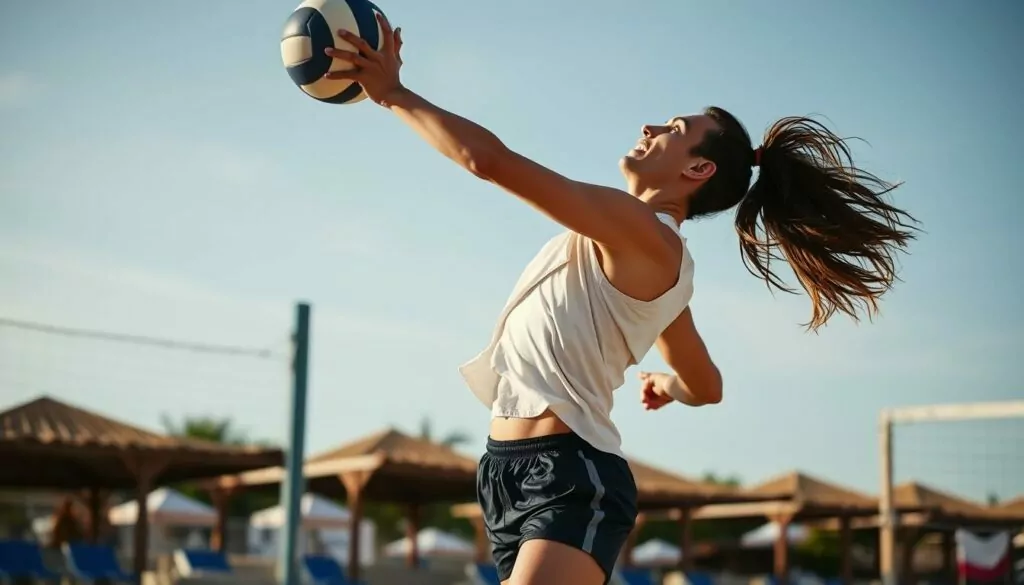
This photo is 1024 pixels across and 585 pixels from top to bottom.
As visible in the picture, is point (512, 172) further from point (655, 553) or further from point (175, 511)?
point (655, 553)

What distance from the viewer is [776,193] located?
2838mm

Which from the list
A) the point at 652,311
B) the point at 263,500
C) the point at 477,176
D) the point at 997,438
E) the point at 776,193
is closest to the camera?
the point at 477,176

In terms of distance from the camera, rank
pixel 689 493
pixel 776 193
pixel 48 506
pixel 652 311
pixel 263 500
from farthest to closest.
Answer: pixel 263 500 → pixel 48 506 → pixel 689 493 → pixel 776 193 → pixel 652 311

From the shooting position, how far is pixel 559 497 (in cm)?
230

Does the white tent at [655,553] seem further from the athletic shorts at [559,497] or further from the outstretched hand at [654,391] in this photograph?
the athletic shorts at [559,497]

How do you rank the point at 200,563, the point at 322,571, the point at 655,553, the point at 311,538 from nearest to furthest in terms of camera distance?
the point at 200,563, the point at 322,571, the point at 655,553, the point at 311,538

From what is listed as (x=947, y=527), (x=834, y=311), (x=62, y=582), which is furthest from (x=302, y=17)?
(x=947, y=527)

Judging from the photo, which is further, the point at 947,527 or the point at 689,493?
the point at 947,527

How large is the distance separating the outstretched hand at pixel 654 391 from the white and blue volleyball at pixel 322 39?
1.01 m

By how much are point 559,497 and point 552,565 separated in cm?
15

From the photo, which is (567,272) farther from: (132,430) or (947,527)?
(947,527)

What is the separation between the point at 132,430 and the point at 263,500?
27.1 m

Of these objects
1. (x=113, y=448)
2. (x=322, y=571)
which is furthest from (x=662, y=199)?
(x=322, y=571)

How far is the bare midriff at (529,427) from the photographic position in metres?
2.37
